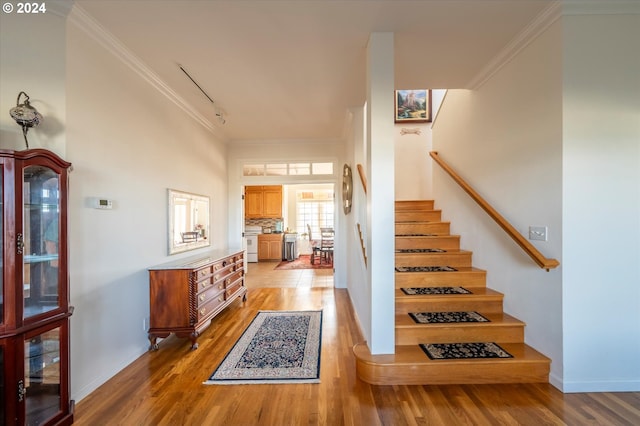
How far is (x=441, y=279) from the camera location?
9.20 feet

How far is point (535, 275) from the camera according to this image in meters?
A: 2.15

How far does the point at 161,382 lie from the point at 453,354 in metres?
2.36

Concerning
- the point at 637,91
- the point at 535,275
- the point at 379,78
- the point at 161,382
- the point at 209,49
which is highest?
the point at 209,49

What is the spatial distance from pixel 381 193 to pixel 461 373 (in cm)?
151

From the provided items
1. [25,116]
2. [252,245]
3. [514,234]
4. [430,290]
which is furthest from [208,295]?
[252,245]

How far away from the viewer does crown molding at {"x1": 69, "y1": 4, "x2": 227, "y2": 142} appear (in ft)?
6.28

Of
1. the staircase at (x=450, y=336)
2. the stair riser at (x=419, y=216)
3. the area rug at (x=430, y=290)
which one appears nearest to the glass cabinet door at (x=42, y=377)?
the staircase at (x=450, y=336)

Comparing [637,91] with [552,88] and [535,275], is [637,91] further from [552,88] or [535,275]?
[535,275]

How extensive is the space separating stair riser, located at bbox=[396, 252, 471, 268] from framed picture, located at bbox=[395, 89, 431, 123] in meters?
2.68

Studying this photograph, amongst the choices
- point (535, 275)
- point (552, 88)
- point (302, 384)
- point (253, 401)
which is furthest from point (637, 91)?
point (253, 401)

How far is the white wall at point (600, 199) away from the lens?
1.90m

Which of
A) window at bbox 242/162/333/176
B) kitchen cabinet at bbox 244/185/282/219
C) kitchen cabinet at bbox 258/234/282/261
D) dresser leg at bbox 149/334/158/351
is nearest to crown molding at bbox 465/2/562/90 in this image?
window at bbox 242/162/333/176

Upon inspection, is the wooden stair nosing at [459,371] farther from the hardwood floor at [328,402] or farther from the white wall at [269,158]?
the white wall at [269,158]

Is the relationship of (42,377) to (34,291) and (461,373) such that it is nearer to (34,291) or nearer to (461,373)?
(34,291)
